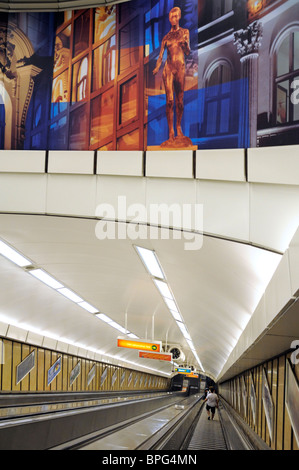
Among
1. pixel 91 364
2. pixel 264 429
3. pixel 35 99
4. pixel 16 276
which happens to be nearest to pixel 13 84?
pixel 35 99

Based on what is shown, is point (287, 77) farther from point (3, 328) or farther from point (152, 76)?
point (3, 328)

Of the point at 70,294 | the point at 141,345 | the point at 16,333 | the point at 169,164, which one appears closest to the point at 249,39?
the point at 169,164

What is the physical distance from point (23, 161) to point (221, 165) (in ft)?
9.13

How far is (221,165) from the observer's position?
20.3ft

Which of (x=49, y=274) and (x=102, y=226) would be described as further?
(x=49, y=274)

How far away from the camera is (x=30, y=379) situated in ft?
56.4

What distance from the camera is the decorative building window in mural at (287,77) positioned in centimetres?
565

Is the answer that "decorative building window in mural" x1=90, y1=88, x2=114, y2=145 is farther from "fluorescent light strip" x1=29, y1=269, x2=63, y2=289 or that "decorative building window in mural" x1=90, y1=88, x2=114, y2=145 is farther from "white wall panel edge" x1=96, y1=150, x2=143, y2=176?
"fluorescent light strip" x1=29, y1=269, x2=63, y2=289

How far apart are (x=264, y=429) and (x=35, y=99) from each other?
8.23 m

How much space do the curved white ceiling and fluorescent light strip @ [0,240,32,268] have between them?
0.59 feet

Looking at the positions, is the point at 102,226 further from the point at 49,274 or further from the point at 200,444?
the point at 200,444

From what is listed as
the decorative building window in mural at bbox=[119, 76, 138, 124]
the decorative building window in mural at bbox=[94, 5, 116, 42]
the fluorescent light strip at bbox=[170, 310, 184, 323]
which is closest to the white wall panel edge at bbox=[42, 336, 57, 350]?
the fluorescent light strip at bbox=[170, 310, 184, 323]

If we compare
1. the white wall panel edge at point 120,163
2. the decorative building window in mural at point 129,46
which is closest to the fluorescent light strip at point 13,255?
the white wall panel edge at point 120,163

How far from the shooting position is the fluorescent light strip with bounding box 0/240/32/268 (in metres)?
9.25
